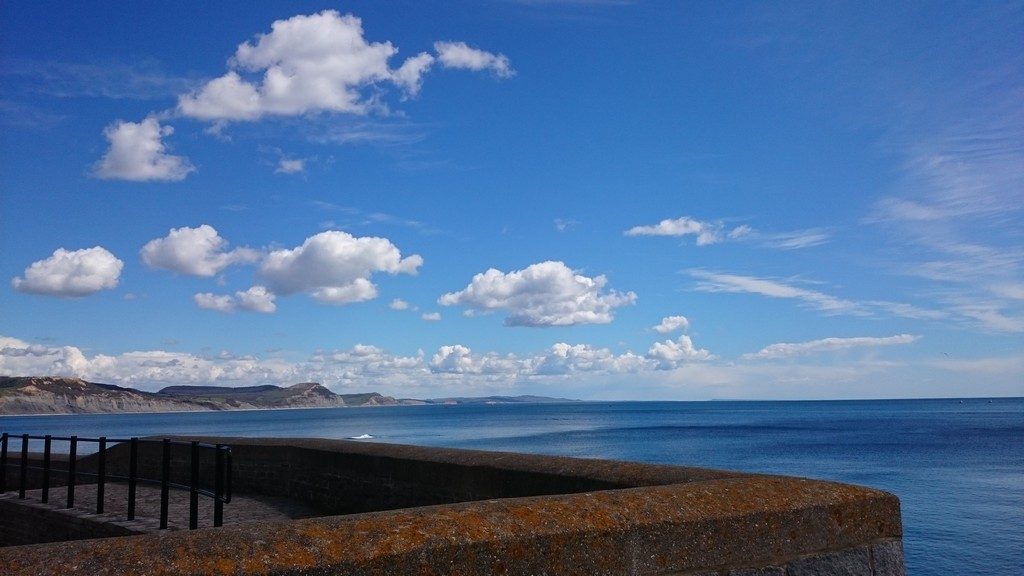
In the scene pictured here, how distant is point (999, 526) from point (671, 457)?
30.9 metres

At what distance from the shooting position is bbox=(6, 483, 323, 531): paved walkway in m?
8.09

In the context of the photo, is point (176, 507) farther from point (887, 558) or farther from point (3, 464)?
point (887, 558)

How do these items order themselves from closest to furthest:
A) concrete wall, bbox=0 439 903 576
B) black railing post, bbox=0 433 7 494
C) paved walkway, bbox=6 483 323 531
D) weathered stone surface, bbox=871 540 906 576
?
concrete wall, bbox=0 439 903 576 → weathered stone surface, bbox=871 540 906 576 → paved walkway, bbox=6 483 323 531 → black railing post, bbox=0 433 7 494

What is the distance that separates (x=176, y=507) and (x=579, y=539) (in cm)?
791

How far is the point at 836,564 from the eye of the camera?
10.6 ft

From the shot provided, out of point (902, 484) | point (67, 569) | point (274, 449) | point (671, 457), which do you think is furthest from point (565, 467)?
point (671, 457)

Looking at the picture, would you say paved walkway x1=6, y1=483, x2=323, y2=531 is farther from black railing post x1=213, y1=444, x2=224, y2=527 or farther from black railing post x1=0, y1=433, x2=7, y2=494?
black railing post x1=213, y1=444, x2=224, y2=527

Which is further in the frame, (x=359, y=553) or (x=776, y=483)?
(x=776, y=483)

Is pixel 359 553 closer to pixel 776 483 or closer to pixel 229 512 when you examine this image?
pixel 776 483

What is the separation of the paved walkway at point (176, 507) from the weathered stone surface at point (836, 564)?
19.5 ft

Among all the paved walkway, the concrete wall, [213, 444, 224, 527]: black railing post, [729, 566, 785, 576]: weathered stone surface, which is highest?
the concrete wall

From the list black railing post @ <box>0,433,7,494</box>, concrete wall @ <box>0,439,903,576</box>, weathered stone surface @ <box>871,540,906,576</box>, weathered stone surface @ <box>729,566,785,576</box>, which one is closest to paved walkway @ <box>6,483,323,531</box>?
black railing post @ <box>0,433,7,494</box>

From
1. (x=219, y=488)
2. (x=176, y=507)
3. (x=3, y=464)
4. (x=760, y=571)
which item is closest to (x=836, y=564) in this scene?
(x=760, y=571)

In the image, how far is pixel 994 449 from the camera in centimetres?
5247
